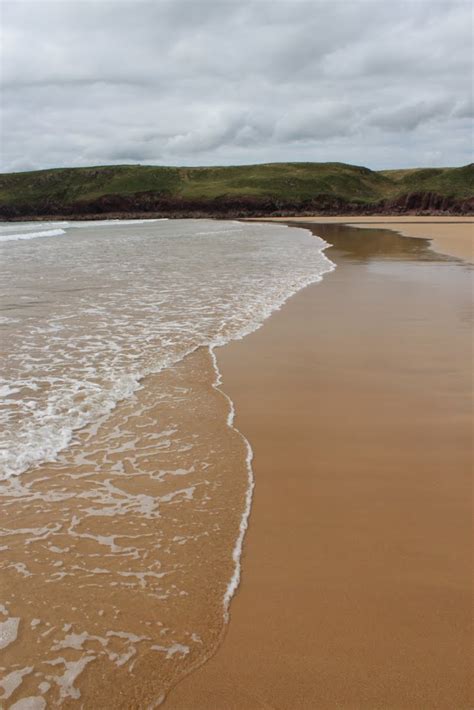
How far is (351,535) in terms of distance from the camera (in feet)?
11.6

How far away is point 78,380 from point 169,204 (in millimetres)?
93211

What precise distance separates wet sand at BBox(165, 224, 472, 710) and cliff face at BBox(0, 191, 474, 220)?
72873mm

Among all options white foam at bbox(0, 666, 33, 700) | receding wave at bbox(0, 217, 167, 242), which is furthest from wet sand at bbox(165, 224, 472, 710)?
receding wave at bbox(0, 217, 167, 242)

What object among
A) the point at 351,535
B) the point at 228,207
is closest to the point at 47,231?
the point at 228,207

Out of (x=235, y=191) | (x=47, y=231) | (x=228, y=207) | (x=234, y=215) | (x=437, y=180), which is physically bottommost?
(x=47, y=231)

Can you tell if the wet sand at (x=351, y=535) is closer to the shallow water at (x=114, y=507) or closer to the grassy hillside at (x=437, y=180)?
the shallow water at (x=114, y=507)

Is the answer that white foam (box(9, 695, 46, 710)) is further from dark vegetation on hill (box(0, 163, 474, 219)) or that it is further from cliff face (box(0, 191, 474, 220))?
dark vegetation on hill (box(0, 163, 474, 219))

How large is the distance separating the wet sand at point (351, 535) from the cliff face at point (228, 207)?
239 ft

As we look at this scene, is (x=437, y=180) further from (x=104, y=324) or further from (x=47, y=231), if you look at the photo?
(x=104, y=324)

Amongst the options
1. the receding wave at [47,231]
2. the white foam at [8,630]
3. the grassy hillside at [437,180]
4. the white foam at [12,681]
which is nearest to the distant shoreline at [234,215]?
the grassy hillside at [437,180]

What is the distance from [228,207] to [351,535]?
290 feet

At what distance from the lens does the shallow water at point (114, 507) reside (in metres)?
2.65

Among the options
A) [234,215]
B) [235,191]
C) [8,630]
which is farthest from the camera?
[235,191]

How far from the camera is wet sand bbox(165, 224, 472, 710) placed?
2.49 meters
